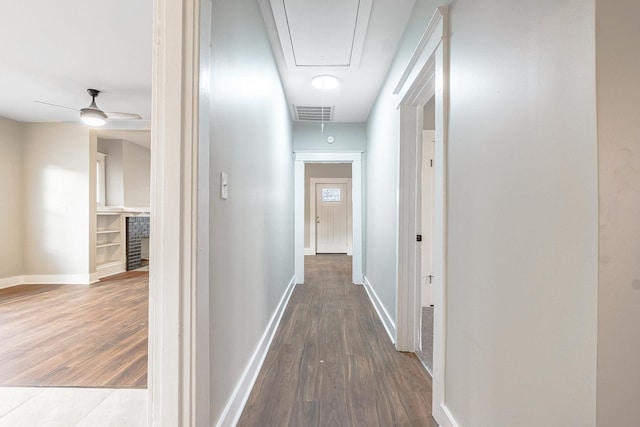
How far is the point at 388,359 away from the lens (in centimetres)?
222

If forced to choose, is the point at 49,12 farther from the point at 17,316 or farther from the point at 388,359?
the point at 388,359

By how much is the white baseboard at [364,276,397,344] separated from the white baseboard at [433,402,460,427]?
2.96ft

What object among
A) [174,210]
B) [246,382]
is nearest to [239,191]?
[174,210]

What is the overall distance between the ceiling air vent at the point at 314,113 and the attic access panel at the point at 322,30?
115cm

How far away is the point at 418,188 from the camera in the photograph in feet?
7.83

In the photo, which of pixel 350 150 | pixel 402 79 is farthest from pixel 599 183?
pixel 350 150

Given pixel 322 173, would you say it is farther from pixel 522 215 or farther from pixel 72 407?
pixel 522 215

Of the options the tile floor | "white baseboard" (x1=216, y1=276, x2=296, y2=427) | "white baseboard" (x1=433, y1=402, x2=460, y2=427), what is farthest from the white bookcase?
"white baseboard" (x1=433, y1=402, x2=460, y2=427)

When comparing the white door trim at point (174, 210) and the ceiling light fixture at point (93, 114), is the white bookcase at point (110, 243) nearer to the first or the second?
the ceiling light fixture at point (93, 114)

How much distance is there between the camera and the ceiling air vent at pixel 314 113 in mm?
3977

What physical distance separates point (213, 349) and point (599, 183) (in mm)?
1321

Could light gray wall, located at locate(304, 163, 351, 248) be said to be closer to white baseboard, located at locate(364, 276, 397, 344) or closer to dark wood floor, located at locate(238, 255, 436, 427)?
white baseboard, located at locate(364, 276, 397, 344)

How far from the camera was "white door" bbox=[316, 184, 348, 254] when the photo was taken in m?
8.16

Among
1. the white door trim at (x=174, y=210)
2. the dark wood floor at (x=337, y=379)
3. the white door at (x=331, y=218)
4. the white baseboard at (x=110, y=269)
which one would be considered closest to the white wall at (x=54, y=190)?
the white baseboard at (x=110, y=269)
